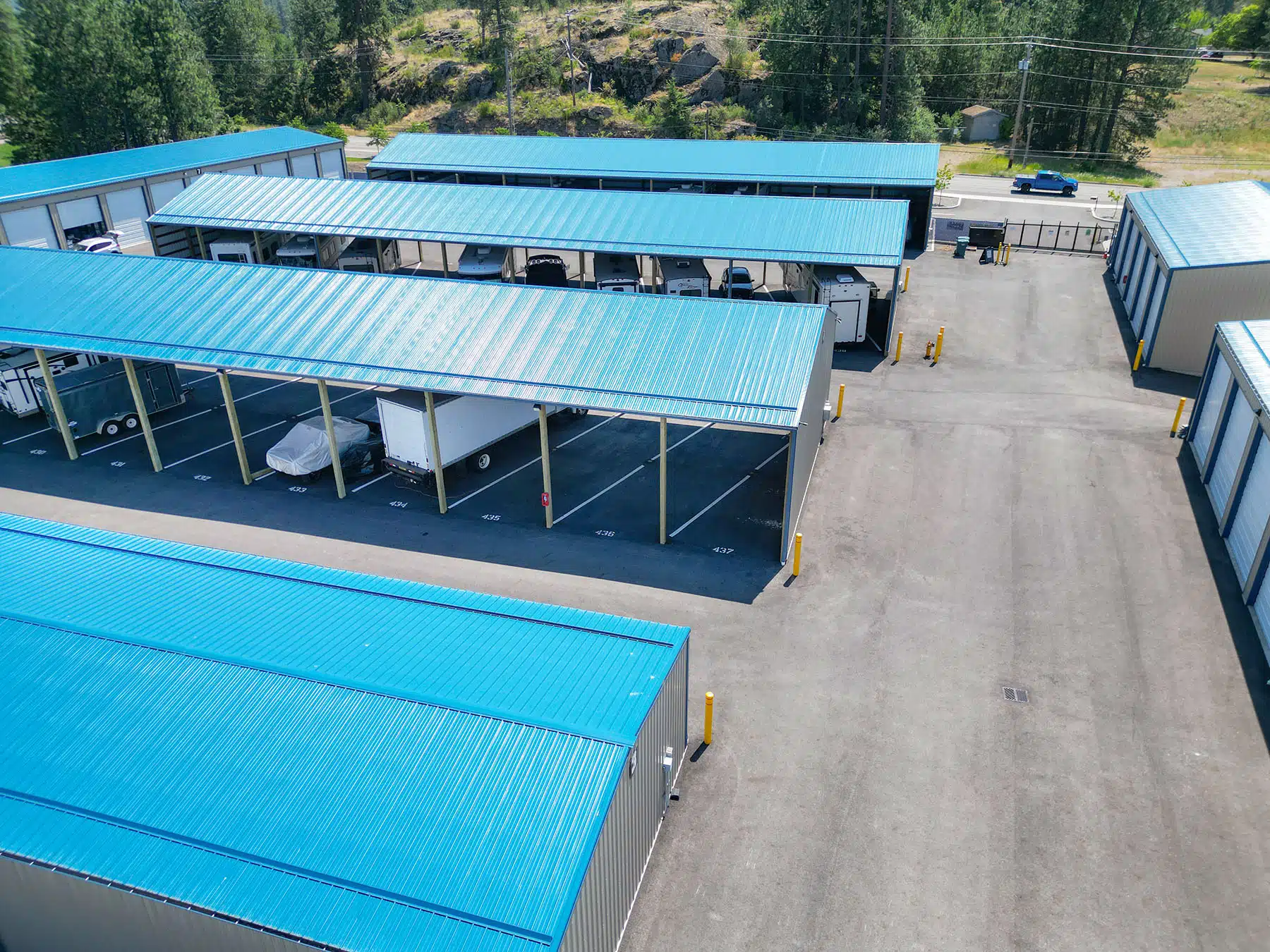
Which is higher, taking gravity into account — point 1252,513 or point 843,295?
point 843,295

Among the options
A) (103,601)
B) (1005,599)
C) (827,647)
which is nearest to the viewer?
(103,601)

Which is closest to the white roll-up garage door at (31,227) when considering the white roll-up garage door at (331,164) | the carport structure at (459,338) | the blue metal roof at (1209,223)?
Answer: the white roll-up garage door at (331,164)

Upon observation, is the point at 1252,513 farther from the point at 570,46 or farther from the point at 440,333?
the point at 570,46

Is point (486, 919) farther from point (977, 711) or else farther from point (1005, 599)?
point (1005, 599)

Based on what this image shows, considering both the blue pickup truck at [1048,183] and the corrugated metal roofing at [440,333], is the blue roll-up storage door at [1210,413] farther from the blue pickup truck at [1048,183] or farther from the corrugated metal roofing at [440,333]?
the blue pickup truck at [1048,183]

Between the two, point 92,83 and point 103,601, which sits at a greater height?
point 92,83

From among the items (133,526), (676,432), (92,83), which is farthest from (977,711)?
(92,83)

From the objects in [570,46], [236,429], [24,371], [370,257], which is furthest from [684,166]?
[570,46]

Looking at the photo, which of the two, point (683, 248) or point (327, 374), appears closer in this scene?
point (327, 374)
